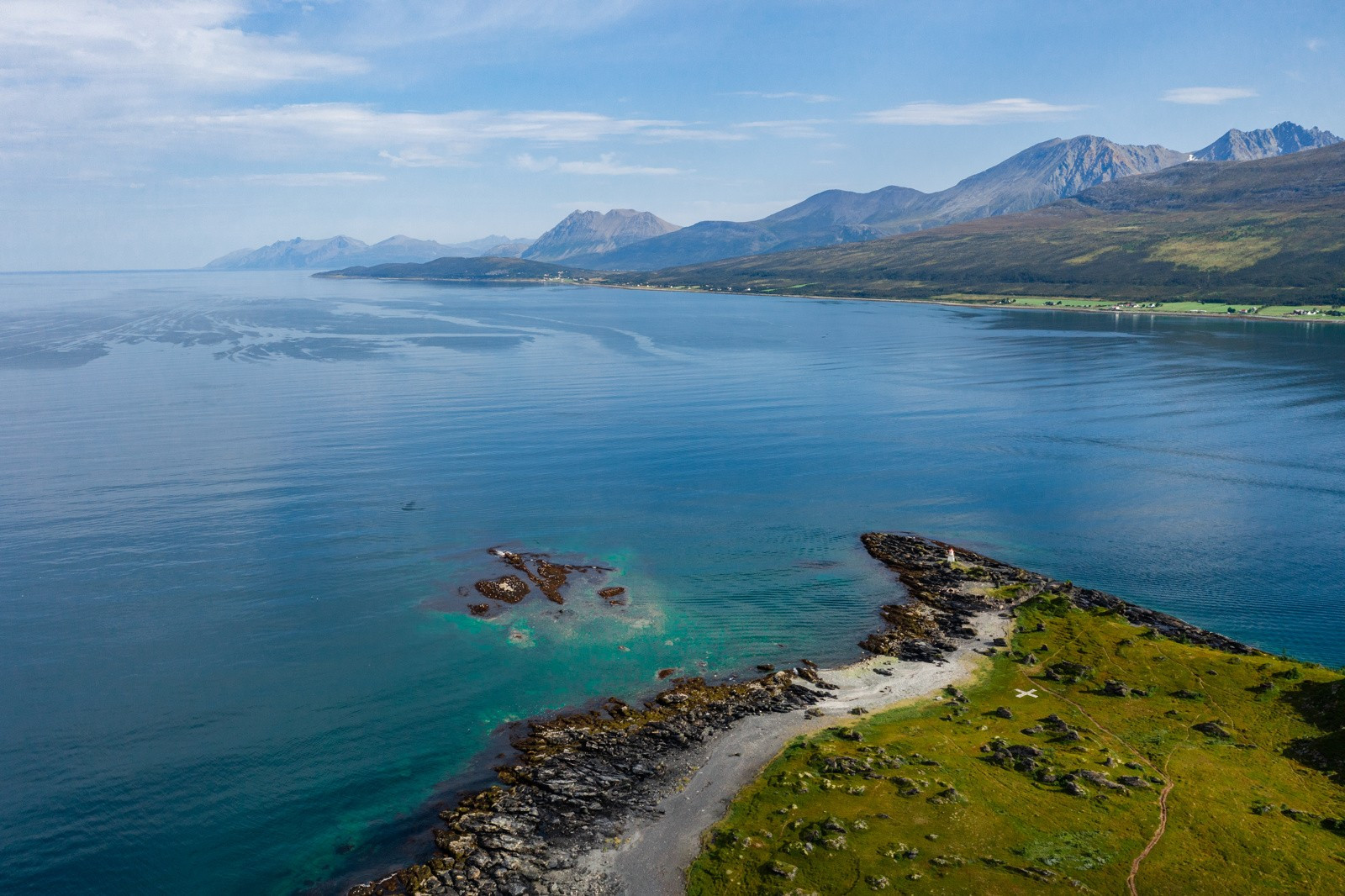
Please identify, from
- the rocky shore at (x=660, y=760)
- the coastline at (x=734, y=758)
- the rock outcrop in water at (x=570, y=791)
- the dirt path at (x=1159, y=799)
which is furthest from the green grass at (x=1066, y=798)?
the rock outcrop in water at (x=570, y=791)

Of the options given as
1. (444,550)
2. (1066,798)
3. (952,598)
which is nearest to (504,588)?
(444,550)

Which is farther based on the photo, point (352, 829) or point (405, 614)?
point (405, 614)

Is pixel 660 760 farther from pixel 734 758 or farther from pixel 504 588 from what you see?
pixel 504 588

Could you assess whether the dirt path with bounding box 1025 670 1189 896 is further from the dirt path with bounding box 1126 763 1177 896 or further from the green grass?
the green grass

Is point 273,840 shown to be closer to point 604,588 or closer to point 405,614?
point 405,614

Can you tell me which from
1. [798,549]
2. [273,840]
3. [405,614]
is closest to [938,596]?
[798,549]

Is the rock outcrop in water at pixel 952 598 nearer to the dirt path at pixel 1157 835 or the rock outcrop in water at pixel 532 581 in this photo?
the dirt path at pixel 1157 835
